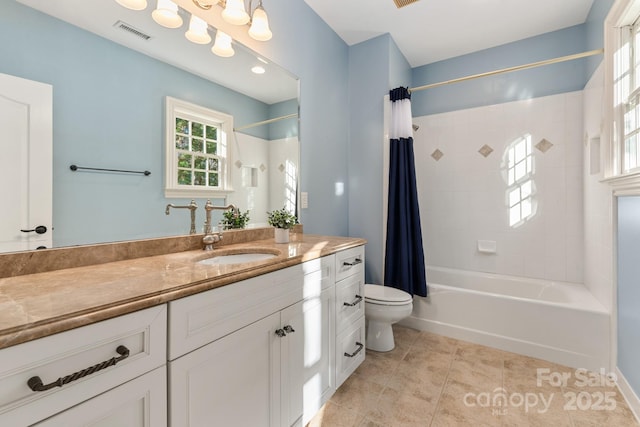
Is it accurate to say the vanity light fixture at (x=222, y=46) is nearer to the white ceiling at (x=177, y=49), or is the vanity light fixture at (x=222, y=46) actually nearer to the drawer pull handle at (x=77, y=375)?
the white ceiling at (x=177, y=49)

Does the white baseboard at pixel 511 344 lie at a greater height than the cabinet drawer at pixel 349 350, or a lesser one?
lesser

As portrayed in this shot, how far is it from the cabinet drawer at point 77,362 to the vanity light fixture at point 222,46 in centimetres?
137

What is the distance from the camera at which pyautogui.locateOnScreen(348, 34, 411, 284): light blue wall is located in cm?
258

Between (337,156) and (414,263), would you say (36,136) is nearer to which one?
(337,156)

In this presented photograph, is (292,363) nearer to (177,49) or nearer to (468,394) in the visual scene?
(468,394)

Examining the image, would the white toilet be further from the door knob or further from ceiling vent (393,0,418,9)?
ceiling vent (393,0,418,9)

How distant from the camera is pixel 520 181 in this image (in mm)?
2699

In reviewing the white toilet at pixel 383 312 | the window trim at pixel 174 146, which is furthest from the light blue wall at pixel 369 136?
the window trim at pixel 174 146

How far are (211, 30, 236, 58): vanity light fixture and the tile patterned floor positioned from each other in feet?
6.51

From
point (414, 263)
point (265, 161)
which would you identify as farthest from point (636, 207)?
point (265, 161)

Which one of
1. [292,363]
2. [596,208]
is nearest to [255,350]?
[292,363]

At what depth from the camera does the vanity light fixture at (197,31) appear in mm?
1426

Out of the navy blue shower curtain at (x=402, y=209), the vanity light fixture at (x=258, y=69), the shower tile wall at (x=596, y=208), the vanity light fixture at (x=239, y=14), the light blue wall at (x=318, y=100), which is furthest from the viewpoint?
the navy blue shower curtain at (x=402, y=209)

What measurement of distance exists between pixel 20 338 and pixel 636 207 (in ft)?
7.97
